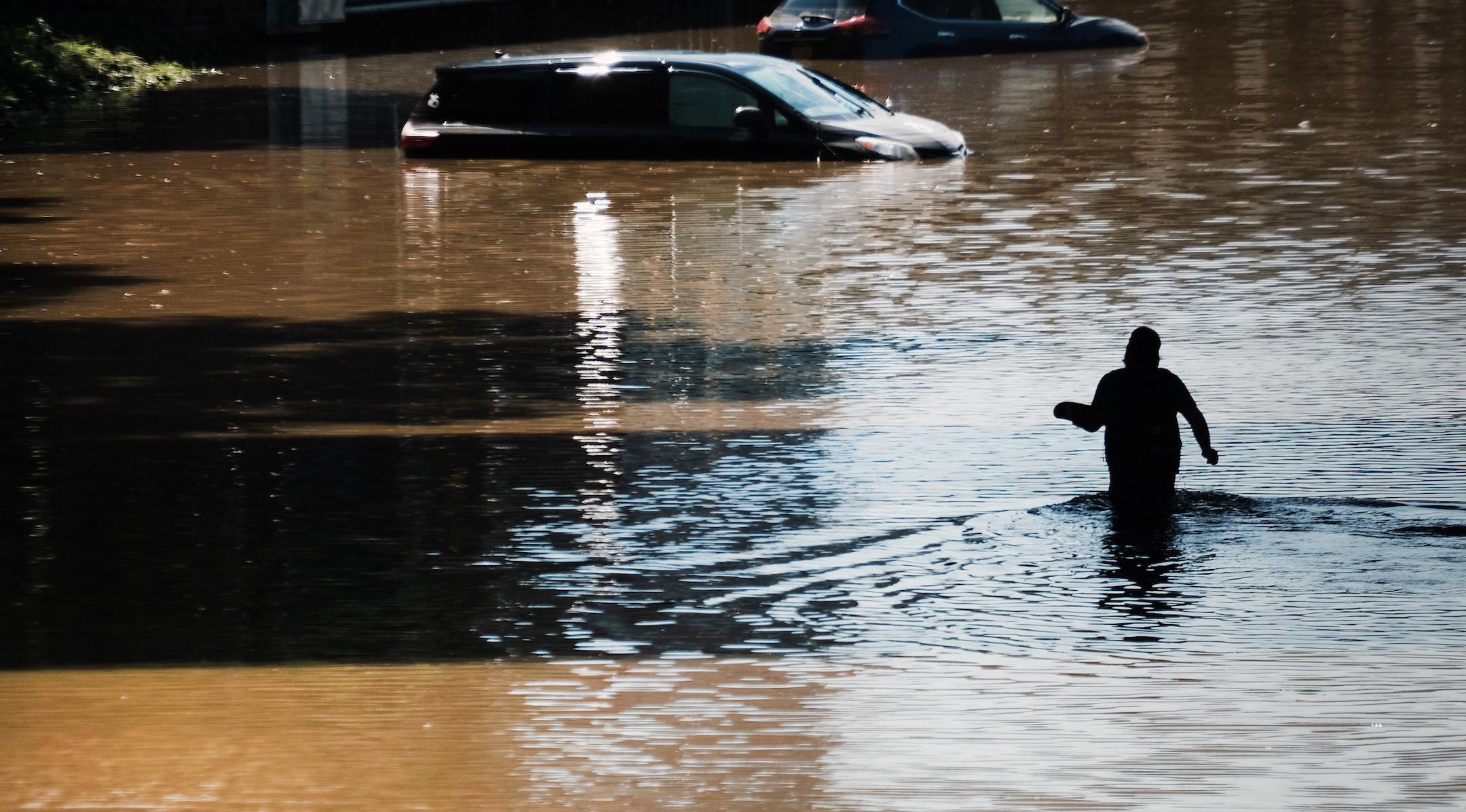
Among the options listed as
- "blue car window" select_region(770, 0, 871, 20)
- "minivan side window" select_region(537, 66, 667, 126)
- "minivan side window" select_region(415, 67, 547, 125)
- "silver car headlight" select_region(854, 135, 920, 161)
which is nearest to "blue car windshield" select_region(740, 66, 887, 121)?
"silver car headlight" select_region(854, 135, 920, 161)

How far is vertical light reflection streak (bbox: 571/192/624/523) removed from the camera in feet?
29.5

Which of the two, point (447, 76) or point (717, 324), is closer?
point (717, 324)

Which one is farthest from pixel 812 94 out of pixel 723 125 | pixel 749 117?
pixel 723 125

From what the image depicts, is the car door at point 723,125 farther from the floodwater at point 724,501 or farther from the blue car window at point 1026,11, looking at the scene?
the blue car window at point 1026,11

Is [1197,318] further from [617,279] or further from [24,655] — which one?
[24,655]

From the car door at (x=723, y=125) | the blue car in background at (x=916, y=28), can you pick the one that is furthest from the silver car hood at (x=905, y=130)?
Answer: the blue car in background at (x=916, y=28)

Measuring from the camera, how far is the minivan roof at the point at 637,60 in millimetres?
19359

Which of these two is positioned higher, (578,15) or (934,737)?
(578,15)

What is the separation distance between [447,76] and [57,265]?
6128mm

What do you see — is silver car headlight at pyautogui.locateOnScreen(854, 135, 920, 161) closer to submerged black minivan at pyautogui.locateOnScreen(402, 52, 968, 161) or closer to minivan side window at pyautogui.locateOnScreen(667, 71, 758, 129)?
submerged black minivan at pyautogui.locateOnScreen(402, 52, 968, 161)

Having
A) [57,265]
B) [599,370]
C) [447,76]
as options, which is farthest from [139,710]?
[447,76]

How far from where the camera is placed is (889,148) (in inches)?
758

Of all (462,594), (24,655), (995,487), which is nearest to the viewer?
(24,655)

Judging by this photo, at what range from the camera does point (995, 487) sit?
347 inches
